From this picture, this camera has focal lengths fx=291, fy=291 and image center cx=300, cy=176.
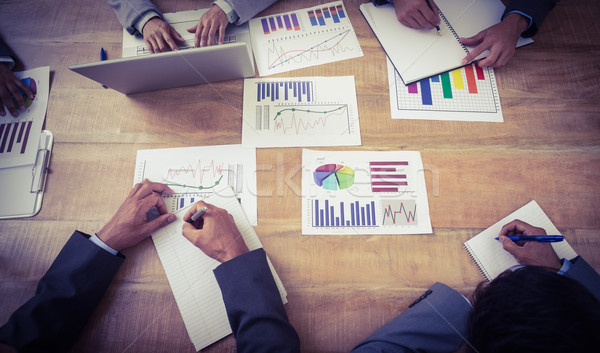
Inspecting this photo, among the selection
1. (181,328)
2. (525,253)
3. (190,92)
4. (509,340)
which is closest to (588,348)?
(509,340)

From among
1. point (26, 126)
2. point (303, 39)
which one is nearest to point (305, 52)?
point (303, 39)

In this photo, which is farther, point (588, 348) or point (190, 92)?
point (190, 92)

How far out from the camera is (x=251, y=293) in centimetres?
70

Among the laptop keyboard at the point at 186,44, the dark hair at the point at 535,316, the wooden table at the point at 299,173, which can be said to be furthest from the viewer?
the laptop keyboard at the point at 186,44

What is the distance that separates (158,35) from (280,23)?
0.41 metres

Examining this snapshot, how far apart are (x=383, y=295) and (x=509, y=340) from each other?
0.28m

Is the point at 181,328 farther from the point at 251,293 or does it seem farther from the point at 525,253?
the point at 525,253

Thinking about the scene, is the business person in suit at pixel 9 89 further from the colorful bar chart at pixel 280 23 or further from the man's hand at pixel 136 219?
the colorful bar chart at pixel 280 23

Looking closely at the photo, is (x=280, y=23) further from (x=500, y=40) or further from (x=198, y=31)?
(x=500, y=40)

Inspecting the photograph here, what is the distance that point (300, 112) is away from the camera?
927 millimetres

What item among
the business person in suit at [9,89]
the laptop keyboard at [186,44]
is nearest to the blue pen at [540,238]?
the laptop keyboard at [186,44]

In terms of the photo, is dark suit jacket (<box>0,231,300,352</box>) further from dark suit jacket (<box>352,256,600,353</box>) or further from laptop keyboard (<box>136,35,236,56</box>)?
laptop keyboard (<box>136,35,236,56</box>)

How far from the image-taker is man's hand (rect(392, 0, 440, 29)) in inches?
37.9

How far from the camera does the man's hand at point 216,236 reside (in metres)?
0.76
